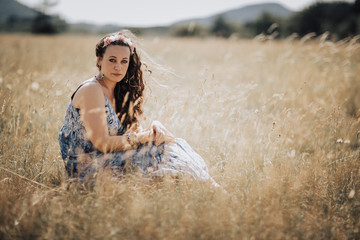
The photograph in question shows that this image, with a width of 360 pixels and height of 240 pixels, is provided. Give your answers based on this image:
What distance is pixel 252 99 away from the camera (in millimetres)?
4188

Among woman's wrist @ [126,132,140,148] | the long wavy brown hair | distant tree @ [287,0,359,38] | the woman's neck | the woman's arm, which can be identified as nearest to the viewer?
the woman's arm

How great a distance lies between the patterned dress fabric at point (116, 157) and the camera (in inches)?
70.8

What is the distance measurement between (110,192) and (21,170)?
96 centimetres

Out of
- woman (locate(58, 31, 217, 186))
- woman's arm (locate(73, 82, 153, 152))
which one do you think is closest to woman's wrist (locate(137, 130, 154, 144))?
woman (locate(58, 31, 217, 186))

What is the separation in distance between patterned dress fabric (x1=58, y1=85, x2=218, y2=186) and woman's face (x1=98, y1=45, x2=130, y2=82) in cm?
25

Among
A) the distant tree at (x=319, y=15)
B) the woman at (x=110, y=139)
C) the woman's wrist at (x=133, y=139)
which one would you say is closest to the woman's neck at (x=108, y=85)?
the woman at (x=110, y=139)

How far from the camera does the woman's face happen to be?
1.93m

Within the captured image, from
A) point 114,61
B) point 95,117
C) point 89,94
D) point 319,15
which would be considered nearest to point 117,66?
point 114,61

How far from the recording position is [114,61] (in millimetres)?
1966

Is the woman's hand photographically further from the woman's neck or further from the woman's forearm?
the woman's neck

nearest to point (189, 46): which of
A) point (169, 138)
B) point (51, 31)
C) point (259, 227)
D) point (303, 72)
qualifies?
point (303, 72)

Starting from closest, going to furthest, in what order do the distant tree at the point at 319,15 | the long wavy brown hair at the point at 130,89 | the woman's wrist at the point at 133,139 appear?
1. the woman's wrist at the point at 133,139
2. the long wavy brown hair at the point at 130,89
3. the distant tree at the point at 319,15

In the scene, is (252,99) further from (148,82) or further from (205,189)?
(205,189)

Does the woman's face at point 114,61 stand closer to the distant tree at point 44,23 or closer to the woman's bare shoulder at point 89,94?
the woman's bare shoulder at point 89,94
